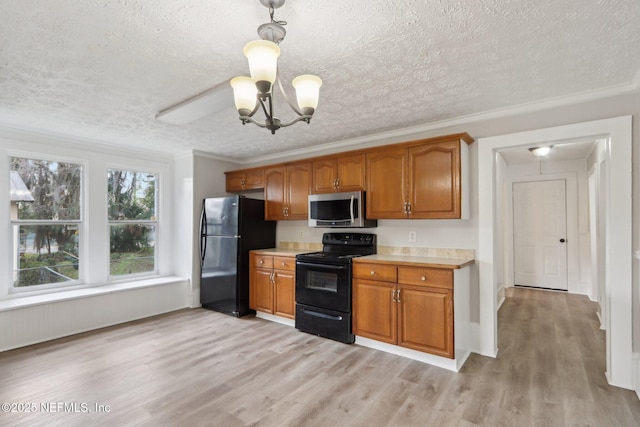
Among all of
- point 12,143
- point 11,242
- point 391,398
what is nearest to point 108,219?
point 11,242

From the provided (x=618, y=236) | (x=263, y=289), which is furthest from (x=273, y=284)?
(x=618, y=236)

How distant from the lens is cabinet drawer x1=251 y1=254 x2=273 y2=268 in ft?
13.8

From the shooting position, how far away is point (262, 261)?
14.1 feet

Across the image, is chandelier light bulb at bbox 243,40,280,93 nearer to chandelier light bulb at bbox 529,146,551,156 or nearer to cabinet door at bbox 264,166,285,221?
cabinet door at bbox 264,166,285,221

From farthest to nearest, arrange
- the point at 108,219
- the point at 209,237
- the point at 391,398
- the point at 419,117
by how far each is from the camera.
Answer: the point at 209,237 → the point at 108,219 → the point at 419,117 → the point at 391,398

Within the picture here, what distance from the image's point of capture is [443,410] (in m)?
2.20

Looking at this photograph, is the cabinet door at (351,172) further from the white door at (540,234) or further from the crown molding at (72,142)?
the white door at (540,234)

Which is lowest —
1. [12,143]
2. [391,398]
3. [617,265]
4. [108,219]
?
[391,398]

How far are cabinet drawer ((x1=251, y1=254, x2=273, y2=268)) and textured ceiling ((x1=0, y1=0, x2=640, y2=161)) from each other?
192 centimetres

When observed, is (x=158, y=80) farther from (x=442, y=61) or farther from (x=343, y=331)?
(x=343, y=331)

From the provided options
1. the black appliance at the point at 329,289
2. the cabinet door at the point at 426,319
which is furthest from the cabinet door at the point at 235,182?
the cabinet door at the point at 426,319

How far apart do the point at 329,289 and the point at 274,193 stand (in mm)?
1680

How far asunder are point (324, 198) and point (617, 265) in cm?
272

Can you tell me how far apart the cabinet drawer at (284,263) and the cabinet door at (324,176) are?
92 cm
